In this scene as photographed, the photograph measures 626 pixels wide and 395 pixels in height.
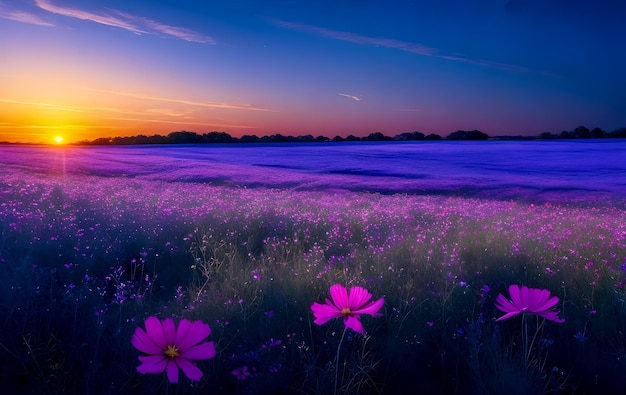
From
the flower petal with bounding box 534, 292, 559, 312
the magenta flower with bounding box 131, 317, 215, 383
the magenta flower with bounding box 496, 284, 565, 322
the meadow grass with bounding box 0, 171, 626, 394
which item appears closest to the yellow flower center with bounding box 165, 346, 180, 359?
the magenta flower with bounding box 131, 317, 215, 383

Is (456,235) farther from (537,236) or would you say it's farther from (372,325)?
(372,325)

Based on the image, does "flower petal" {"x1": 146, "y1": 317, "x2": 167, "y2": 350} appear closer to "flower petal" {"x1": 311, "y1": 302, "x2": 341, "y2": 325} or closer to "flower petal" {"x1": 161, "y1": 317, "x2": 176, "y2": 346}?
"flower petal" {"x1": 161, "y1": 317, "x2": 176, "y2": 346}

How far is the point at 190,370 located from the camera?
108 centimetres

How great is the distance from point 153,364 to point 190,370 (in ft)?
0.31

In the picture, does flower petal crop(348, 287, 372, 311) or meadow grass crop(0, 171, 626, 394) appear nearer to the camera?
flower petal crop(348, 287, 372, 311)

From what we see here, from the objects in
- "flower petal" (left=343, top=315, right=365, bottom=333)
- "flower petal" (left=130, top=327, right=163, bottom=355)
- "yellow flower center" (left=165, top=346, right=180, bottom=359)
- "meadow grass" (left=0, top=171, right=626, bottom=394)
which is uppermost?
"flower petal" (left=343, top=315, right=365, bottom=333)

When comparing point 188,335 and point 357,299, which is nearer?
point 188,335

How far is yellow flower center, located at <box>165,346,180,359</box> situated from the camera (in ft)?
3.76

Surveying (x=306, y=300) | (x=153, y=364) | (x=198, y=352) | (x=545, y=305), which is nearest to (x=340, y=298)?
(x=198, y=352)

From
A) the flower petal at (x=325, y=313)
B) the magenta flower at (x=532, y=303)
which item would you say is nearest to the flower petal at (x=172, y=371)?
the flower petal at (x=325, y=313)

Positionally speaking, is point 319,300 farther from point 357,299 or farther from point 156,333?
point 156,333

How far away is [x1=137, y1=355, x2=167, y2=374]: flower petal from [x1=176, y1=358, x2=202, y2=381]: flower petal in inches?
1.6

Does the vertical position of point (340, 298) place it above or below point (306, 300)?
above

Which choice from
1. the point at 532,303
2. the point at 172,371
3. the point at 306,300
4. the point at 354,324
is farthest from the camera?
the point at 306,300
